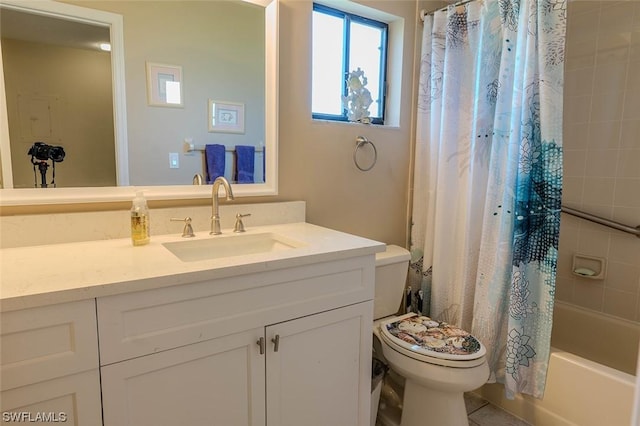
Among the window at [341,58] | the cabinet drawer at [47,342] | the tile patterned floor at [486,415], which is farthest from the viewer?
the window at [341,58]

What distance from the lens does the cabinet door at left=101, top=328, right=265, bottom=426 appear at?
93 centimetres

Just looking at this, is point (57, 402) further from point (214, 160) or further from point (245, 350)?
point (214, 160)

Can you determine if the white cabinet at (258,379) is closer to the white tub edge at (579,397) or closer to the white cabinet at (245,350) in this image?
the white cabinet at (245,350)

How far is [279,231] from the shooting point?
1.55 metres

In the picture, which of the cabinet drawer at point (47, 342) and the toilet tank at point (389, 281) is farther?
the toilet tank at point (389, 281)

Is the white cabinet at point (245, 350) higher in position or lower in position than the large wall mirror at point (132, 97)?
lower

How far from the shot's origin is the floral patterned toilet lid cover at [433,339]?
143cm

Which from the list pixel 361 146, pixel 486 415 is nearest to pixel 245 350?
pixel 361 146

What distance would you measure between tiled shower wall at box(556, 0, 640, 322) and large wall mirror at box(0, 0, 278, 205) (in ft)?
5.92

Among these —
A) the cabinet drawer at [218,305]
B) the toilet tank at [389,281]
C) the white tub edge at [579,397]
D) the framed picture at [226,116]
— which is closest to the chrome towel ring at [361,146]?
the toilet tank at [389,281]

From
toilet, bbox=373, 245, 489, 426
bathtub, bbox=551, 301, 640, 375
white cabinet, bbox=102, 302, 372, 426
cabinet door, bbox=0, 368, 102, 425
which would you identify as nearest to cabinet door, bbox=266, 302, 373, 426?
white cabinet, bbox=102, 302, 372, 426

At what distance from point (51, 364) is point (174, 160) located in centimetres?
87

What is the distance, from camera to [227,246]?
1.44 meters

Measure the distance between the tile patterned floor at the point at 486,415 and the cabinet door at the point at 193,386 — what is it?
3.63ft
